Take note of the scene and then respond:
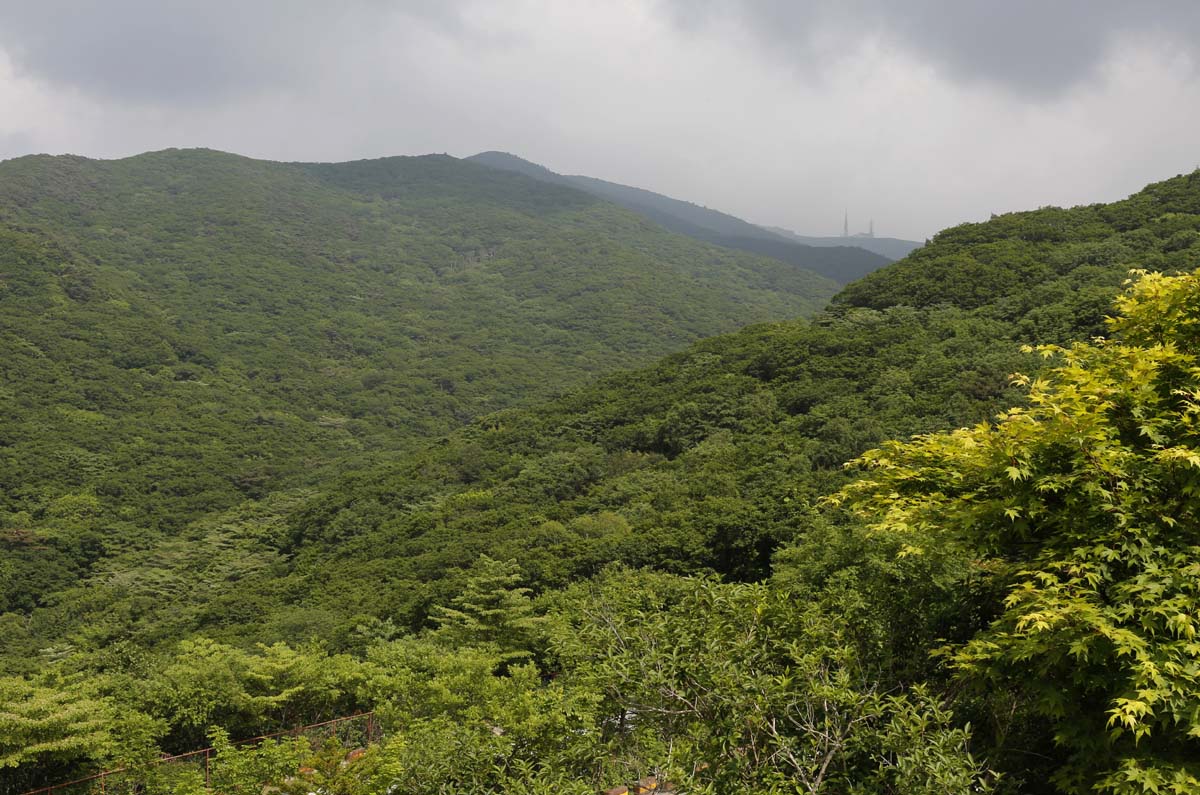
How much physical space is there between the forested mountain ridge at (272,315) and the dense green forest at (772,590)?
54.9ft

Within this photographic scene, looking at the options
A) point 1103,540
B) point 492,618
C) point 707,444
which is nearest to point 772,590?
point 1103,540

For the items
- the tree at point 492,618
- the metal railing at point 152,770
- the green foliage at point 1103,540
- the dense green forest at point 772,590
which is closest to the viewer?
the green foliage at point 1103,540

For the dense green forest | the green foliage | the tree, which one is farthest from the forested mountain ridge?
the green foliage

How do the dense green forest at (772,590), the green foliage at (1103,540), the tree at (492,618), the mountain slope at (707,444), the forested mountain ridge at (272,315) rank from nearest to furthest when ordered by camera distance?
the green foliage at (1103,540), the dense green forest at (772,590), the tree at (492,618), the mountain slope at (707,444), the forested mountain ridge at (272,315)

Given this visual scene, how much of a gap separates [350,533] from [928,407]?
1037 inches

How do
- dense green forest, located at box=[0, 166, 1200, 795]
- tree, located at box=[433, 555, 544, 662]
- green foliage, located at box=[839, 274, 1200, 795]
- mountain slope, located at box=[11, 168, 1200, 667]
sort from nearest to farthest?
green foliage, located at box=[839, 274, 1200, 795]
dense green forest, located at box=[0, 166, 1200, 795]
tree, located at box=[433, 555, 544, 662]
mountain slope, located at box=[11, 168, 1200, 667]

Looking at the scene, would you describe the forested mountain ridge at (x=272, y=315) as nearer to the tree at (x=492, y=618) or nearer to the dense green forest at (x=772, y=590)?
the dense green forest at (x=772, y=590)

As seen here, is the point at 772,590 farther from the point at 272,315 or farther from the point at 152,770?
the point at 272,315

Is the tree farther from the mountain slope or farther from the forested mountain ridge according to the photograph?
the forested mountain ridge

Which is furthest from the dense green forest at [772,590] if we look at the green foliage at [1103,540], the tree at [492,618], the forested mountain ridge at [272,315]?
the forested mountain ridge at [272,315]

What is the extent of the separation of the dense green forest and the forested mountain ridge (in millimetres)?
16740

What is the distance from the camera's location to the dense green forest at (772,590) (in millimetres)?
5176

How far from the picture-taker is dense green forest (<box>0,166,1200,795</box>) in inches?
204

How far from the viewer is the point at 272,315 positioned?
97.9m
